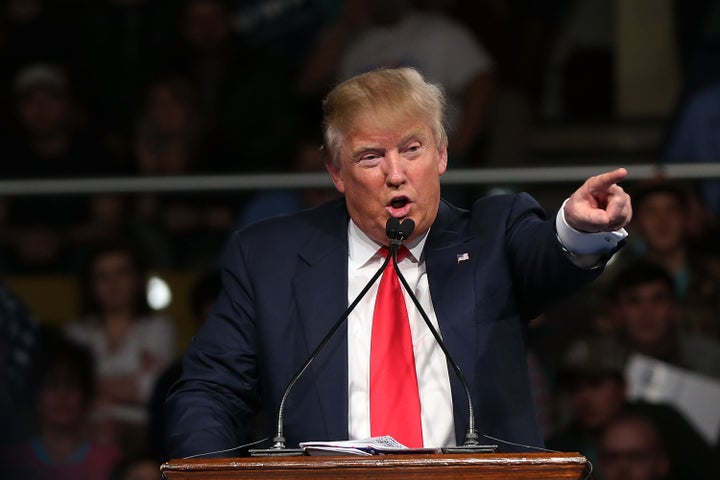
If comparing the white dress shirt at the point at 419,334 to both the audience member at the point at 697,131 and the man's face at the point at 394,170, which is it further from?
the audience member at the point at 697,131

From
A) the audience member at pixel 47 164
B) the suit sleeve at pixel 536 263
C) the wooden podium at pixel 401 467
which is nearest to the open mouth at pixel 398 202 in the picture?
the suit sleeve at pixel 536 263

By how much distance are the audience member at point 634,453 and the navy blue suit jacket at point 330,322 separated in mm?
1948

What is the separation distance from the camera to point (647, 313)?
486cm

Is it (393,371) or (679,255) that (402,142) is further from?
(679,255)

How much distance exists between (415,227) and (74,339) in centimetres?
276

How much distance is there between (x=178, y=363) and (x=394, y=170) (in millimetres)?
2346

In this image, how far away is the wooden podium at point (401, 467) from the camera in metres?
2.11

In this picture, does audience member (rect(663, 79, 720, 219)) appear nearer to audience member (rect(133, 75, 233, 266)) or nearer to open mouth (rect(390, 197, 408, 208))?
audience member (rect(133, 75, 233, 266))

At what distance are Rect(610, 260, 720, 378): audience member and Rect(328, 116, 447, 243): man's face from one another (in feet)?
7.22

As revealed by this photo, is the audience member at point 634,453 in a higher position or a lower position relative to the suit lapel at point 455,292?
lower

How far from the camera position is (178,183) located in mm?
4988

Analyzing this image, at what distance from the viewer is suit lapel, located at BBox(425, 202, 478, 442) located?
266 centimetres

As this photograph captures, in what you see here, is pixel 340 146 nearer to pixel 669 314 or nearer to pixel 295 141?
pixel 669 314

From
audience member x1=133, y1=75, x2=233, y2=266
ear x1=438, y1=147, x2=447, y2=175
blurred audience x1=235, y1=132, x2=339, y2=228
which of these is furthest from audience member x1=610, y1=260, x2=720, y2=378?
ear x1=438, y1=147, x2=447, y2=175
